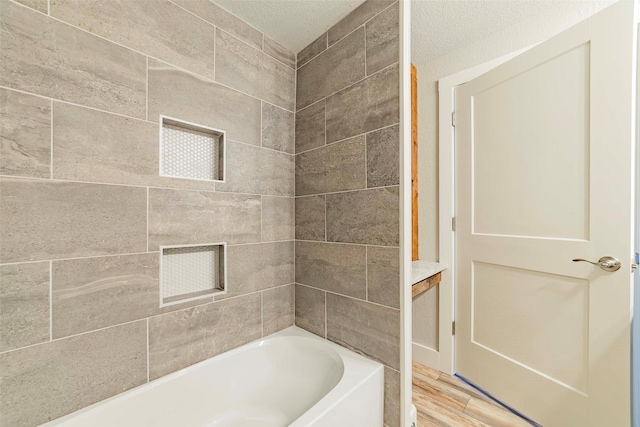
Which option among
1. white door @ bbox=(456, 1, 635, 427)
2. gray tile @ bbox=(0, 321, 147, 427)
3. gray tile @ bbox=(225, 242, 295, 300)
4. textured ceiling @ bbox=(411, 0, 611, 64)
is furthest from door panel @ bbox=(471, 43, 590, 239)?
gray tile @ bbox=(0, 321, 147, 427)

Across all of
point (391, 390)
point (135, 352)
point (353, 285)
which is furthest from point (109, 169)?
point (391, 390)

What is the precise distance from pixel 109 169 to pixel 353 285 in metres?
1.22

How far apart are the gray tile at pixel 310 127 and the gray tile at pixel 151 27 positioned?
0.57 m

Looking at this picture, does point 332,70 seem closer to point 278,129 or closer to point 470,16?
point 278,129

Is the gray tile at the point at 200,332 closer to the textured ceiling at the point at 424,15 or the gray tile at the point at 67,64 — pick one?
the gray tile at the point at 67,64

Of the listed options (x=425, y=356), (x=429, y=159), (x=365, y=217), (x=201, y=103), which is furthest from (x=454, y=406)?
(x=201, y=103)

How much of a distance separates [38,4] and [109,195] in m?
0.68

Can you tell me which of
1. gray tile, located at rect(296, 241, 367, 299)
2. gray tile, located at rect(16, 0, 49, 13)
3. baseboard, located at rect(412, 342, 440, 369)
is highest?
gray tile, located at rect(16, 0, 49, 13)

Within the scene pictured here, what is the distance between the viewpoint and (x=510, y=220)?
5.19ft

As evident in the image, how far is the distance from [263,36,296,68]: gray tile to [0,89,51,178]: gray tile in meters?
1.12

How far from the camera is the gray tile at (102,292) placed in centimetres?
93

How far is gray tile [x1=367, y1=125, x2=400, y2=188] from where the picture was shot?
122cm

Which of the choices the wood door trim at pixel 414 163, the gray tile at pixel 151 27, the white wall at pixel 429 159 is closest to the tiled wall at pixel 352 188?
the gray tile at pixel 151 27

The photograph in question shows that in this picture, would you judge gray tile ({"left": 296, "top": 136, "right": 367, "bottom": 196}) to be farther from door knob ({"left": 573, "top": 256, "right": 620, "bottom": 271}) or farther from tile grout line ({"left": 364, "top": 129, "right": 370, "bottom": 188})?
door knob ({"left": 573, "top": 256, "right": 620, "bottom": 271})
